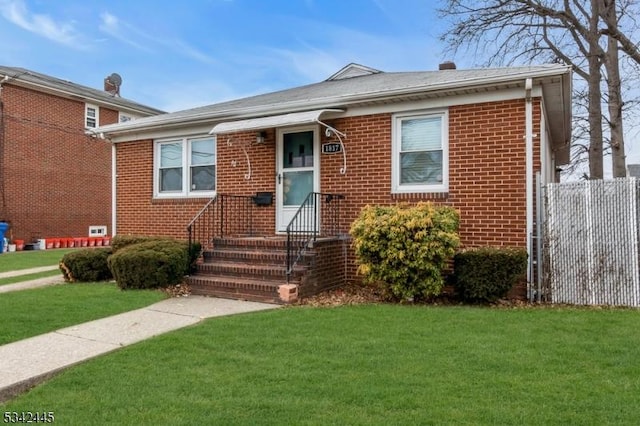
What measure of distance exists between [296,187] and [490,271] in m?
4.14

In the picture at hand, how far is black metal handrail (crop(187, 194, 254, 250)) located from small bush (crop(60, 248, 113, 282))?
1820 mm

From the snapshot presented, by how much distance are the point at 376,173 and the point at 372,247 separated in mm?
1980

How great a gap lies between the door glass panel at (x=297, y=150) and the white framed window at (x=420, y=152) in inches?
68.5

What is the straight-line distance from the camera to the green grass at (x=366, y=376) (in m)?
3.27

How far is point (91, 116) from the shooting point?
21.8m

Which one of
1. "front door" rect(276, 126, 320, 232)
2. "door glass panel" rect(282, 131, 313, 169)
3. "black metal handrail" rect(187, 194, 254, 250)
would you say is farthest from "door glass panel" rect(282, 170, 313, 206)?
"black metal handrail" rect(187, 194, 254, 250)

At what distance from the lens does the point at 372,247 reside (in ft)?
23.1

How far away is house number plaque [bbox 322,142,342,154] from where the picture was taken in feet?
29.4

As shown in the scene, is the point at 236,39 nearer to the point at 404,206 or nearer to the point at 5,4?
the point at 5,4

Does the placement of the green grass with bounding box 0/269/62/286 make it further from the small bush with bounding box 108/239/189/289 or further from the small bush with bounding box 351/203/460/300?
the small bush with bounding box 351/203/460/300

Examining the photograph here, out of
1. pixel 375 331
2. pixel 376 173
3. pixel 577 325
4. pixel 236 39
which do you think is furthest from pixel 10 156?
pixel 577 325

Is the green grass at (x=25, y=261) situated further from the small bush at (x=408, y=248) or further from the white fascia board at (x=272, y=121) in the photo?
the small bush at (x=408, y=248)

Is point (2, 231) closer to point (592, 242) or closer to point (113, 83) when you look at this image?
point (113, 83)

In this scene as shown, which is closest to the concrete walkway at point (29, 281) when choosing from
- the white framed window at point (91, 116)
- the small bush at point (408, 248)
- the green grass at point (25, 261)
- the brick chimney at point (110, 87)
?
the green grass at point (25, 261)
